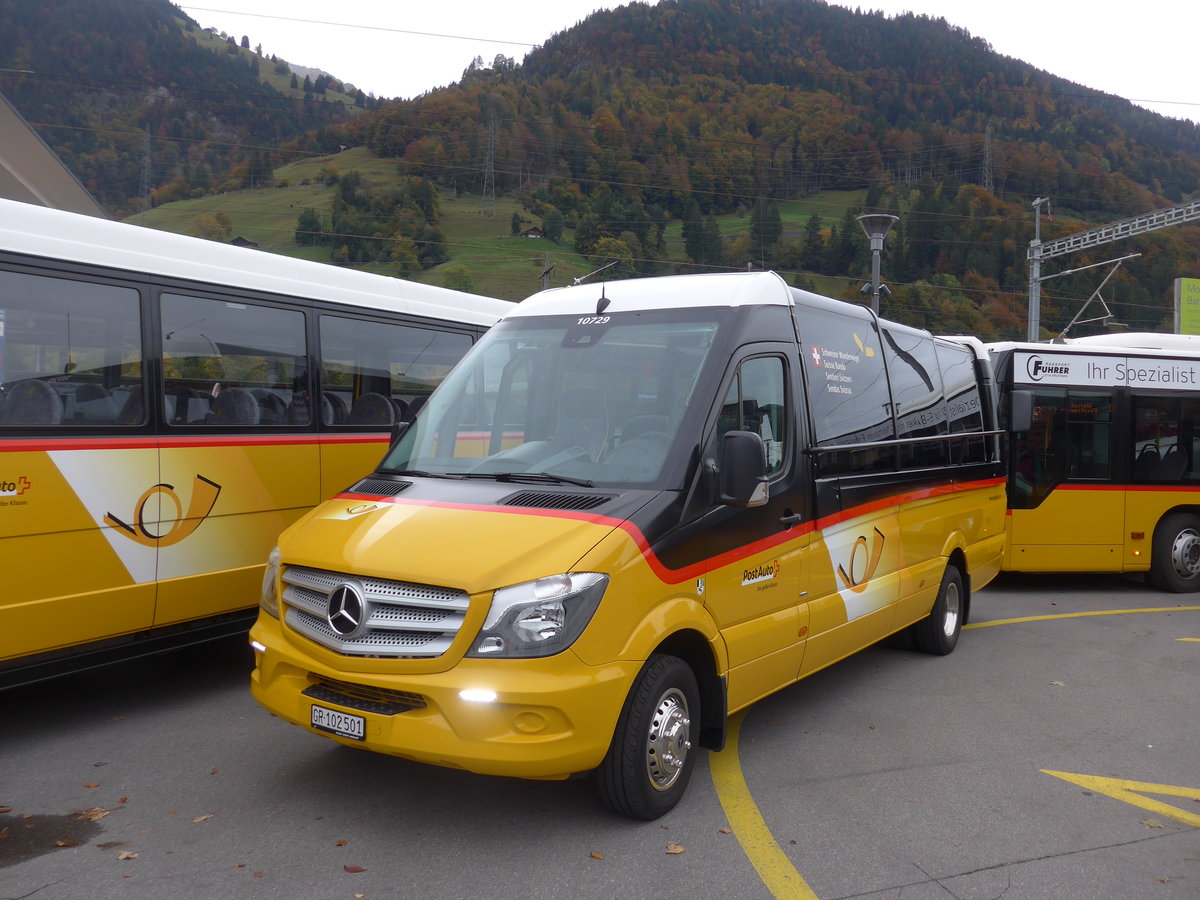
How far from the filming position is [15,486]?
18.1 feet

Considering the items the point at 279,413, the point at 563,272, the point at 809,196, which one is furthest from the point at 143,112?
the point at 279,413

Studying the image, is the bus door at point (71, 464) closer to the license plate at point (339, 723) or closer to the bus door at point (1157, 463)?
the license plate at point (339, 723)

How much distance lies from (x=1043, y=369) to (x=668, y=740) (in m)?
9.13

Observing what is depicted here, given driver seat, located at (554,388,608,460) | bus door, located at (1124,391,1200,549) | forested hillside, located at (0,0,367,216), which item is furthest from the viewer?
forested hillside, located at (0,0,367,216)

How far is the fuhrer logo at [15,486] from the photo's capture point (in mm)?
5449

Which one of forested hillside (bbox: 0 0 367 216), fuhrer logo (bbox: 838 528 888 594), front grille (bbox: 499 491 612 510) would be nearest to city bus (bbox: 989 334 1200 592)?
fuhrer logo (bbox: 838 528 888 594)

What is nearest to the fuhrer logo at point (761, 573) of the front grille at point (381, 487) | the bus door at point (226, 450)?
the front grille at point (381, 487)

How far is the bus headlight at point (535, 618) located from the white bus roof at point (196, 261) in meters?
3.58

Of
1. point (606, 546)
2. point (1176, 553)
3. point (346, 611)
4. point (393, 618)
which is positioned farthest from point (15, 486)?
point (1176, 553)

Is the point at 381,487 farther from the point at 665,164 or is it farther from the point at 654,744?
the point at 665,164

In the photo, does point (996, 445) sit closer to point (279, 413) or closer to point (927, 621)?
point (927, 621)

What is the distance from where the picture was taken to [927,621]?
8266 millimetres

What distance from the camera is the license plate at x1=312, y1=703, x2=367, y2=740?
4.41 metres

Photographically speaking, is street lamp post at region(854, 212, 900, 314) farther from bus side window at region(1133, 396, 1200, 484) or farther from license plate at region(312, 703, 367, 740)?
license plate at region(312, 703, 367, 740)
